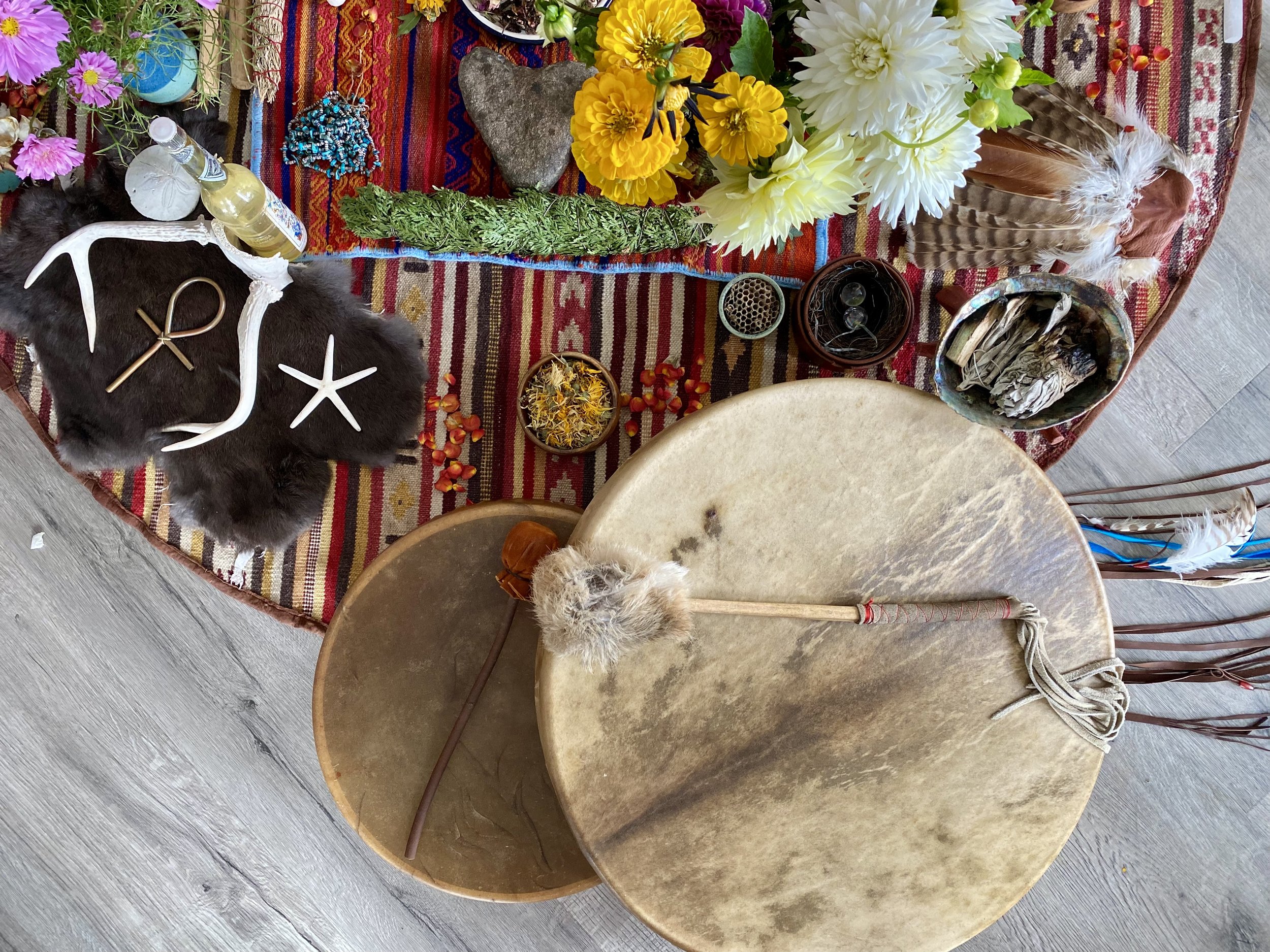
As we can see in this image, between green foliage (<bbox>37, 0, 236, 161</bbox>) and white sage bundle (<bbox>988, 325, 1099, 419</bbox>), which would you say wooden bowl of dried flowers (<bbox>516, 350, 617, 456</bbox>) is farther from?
green foliage (<bbox>37, 0, 236, 161</bbox>)

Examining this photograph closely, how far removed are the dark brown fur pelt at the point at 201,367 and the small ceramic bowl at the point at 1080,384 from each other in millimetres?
1016

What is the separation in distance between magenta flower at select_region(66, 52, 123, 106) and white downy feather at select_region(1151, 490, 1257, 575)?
6.92 feet

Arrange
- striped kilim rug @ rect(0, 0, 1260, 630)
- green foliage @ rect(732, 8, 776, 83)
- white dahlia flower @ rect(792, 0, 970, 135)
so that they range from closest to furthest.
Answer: white dahlia flower @ rect(792, 0, 970, 135) < green foliage @ rect(732, 8, 776, 83) < striped kilim rug @ rect(0, 0, 1260, 630)

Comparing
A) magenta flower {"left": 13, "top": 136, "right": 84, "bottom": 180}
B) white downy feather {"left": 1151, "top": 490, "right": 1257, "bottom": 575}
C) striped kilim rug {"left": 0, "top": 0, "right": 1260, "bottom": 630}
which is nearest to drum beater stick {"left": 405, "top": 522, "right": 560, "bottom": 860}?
striped kilim rug {"left": 0, "top": 0, "right": 1260, "bottom": 630}

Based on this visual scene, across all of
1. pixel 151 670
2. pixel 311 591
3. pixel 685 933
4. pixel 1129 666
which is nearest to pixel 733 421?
pixel 685 933

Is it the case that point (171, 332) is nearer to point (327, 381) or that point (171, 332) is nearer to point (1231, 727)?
point (327, 381)

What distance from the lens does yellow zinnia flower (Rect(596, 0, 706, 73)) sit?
731 millimetres

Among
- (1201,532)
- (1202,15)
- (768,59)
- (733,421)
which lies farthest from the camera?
(1202,15)

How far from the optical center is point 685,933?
3.94ft

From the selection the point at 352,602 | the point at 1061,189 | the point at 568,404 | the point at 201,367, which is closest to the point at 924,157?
the point at 1061,189

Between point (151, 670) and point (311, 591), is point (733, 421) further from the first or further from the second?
point (151, 670)

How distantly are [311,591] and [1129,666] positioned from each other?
70.6 inches

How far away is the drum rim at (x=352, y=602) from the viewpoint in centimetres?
138

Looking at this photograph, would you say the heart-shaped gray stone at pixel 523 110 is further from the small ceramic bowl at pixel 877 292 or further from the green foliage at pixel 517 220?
the small ceramic bowl at pixel 877 292
